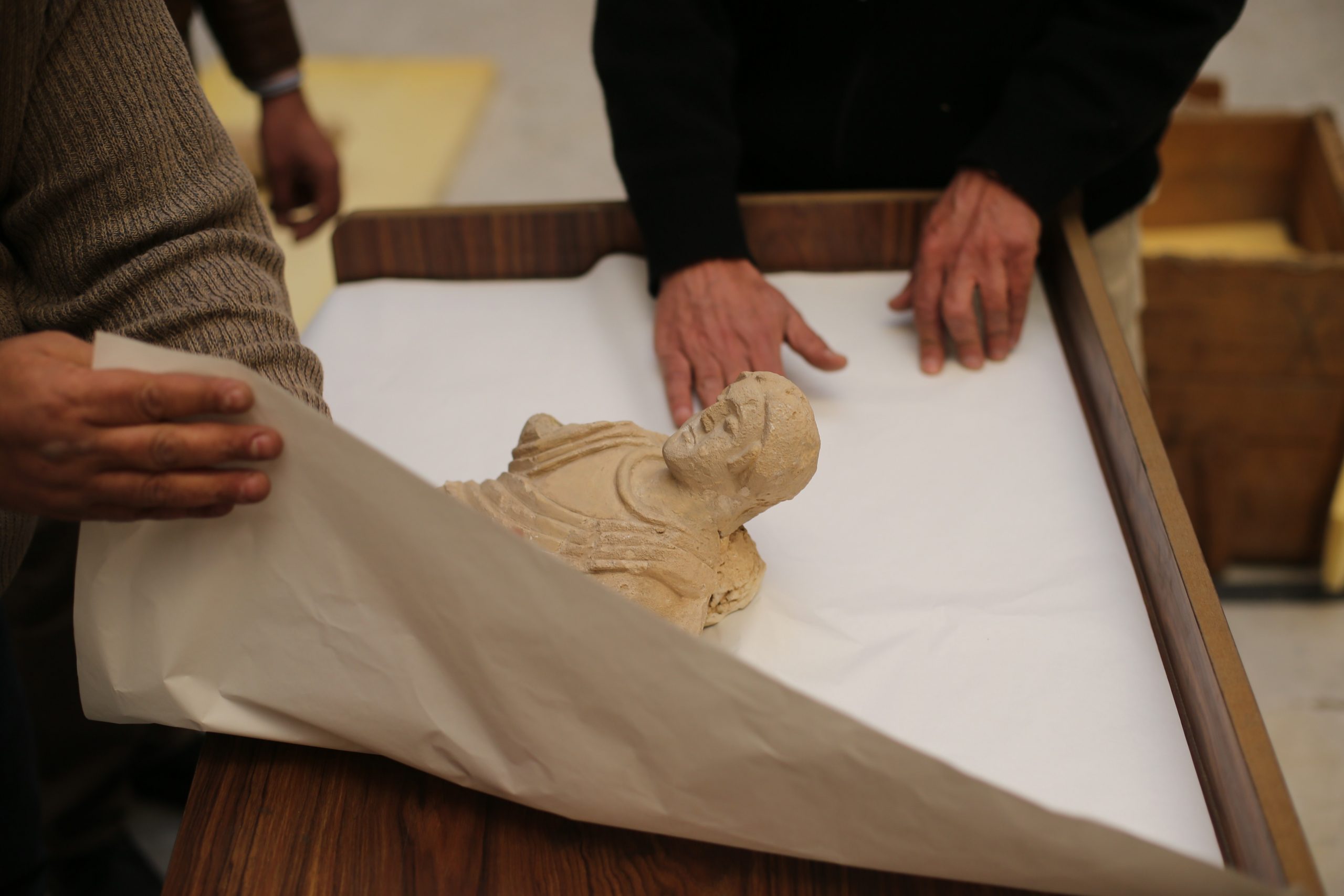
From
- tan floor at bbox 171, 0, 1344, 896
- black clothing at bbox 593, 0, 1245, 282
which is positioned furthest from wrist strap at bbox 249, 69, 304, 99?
tan floor at bbox 171, 0, 1344, 896

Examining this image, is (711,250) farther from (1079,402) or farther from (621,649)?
(621,649)

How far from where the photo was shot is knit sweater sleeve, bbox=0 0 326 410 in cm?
107

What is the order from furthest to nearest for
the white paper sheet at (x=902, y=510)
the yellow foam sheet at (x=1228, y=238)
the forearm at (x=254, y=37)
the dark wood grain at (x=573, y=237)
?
the yellow foam sheet at (x=1228, y=238) → the forearm at (x=254, y=37) → the dark wood grain at (x=573, y=237) → the white paper sheet at (x=902, y=510)

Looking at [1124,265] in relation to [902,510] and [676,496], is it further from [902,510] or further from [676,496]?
[676,496]

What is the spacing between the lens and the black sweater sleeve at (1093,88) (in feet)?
5.03

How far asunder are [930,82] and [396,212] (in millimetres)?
897

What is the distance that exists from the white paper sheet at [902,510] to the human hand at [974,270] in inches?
1.9

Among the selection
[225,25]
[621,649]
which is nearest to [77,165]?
[621,649]

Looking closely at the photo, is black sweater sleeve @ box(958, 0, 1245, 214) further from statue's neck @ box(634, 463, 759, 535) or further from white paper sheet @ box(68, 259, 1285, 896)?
white paper sheet @ box(68, 259, 1285, 896)

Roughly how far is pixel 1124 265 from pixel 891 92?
1.82ft

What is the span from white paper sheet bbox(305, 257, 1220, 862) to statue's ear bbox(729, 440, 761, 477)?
187 mm

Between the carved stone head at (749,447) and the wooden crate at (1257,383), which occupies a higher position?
the carved stone head at (749,447)

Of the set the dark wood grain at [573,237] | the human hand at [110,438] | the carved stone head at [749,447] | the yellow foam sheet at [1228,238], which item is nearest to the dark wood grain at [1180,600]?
the dark wood grain at [573,237]

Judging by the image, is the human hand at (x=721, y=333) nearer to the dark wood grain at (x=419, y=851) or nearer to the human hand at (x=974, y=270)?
the human hand at (x=974, y=270)
